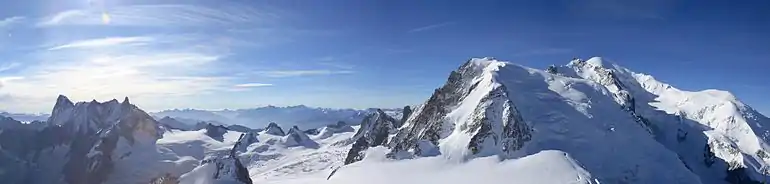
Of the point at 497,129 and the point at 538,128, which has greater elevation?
the point at 538,128

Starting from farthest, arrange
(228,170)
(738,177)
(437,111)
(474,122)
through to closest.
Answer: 1. (738,177)
2. (437,111)
3. (474,122)
4. (228,170)

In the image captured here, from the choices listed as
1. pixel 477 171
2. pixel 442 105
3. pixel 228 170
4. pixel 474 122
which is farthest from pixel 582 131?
pixel 228 170

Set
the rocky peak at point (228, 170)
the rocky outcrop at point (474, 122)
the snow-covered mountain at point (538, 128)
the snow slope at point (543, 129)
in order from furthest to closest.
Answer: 1. the rocky outcrop at point (474, 122)
2. the snow-covered mountain at point (538, 128)
3. the snow slope at point (543, 129)
4. the rocky peak at point (228, 170)

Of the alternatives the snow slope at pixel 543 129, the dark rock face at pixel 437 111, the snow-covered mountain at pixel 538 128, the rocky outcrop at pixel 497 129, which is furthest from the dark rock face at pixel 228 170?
the rocky outcrop at pixel 497 129

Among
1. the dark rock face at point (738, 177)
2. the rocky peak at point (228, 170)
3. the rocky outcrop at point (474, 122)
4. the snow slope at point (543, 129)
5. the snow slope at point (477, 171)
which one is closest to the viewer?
the rocky peak at point (228, 170)

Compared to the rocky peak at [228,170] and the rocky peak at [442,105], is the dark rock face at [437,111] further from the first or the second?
the rocky peak at [228,170]

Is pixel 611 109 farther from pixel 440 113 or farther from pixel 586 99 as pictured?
pixel 440 113

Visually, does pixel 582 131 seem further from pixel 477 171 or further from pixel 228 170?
pixel 228 170

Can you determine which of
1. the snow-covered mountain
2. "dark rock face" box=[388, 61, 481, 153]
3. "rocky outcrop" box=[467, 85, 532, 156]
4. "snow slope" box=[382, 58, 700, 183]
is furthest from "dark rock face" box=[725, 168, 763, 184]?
"dark rock face" box=[388, 61, 481, 153]

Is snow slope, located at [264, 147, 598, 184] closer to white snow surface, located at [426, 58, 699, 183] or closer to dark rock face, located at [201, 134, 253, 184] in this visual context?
white snow surface, located at [426, 58, 699, 183]

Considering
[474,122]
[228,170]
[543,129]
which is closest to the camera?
[228,170]

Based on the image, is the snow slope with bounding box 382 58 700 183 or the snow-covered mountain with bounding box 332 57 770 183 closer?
the snow slope with bounding box 382 58 700 183

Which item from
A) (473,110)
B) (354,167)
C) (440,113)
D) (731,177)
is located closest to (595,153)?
(473,110)
